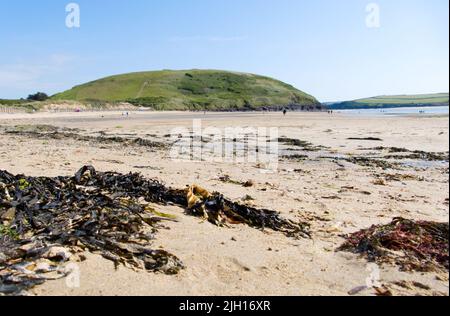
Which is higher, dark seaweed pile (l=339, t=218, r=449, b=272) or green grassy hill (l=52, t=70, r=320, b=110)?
green grassy hill (l=52, t=70, r=320, b=110)

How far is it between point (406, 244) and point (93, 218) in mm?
3301

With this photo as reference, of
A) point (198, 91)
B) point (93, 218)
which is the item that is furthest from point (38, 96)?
point (93, 218)

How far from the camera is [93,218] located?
4762mm

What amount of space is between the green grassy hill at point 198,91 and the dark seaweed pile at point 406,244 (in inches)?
3651

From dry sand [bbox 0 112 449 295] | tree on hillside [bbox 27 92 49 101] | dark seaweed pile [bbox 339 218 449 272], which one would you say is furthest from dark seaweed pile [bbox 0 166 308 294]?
tree on hillside [bbox 27 92 49 101]

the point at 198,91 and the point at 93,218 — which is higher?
the point at 198,91

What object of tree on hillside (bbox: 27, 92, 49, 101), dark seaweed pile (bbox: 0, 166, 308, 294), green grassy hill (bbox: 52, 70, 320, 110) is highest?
green grassy hill (bbox: 52, 70, 320, 110)

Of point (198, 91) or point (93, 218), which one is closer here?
point (93, 218)

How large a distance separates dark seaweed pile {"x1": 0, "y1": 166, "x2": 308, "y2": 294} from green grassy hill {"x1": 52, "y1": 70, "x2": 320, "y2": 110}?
297ft

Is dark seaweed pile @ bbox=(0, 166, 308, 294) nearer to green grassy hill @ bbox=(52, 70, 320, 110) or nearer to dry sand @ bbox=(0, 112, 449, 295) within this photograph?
dry sand @ bbox=(0, 112, 449, 295)

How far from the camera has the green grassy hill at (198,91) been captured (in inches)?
4328

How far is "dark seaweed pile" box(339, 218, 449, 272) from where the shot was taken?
3717 millimetres

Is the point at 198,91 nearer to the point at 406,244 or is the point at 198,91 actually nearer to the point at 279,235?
the point at 279,235

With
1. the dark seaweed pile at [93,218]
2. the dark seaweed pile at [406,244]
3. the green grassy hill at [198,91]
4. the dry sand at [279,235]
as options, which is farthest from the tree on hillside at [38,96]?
the dark seaweed pile at [406,244]
